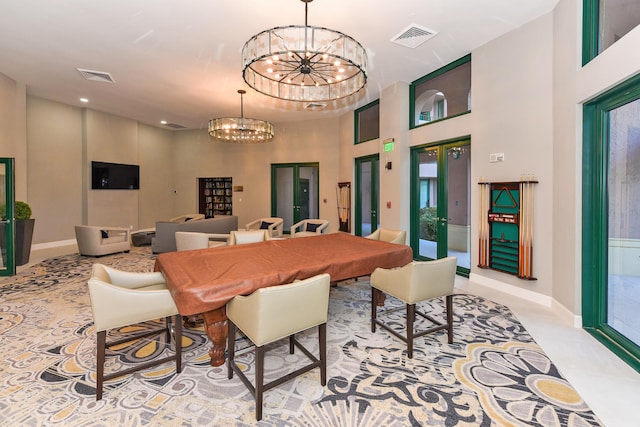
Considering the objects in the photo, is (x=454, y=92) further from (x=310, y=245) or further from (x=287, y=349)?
(x=287, y=349)

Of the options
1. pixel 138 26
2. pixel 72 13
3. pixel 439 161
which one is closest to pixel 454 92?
pixel 439 161

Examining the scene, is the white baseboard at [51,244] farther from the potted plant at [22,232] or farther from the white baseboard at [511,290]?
the white baseboard at [511,290]

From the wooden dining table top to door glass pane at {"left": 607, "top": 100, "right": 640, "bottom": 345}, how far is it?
188 cm

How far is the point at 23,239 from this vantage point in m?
5.57

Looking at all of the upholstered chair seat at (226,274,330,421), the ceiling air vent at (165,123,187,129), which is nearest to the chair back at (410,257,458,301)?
the upholstered chair seat at (226,274,330,421)

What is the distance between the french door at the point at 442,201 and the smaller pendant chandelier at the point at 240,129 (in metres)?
3.11

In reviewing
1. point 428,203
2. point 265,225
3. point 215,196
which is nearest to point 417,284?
point 428,203

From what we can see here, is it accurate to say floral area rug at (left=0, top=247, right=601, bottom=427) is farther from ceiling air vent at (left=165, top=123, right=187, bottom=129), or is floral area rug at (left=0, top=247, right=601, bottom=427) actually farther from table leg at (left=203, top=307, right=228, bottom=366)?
ceiling air vent at (left=165, top=123, right=187, bottom=129)

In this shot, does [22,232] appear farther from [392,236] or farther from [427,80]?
[427,80]

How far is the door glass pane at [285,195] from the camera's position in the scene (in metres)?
9.49

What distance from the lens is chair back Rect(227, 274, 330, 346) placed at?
1922mm

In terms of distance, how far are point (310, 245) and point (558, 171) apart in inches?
118

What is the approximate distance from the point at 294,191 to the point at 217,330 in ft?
23.4

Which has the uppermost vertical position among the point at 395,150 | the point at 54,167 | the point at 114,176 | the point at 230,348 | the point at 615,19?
the point at 615,19
